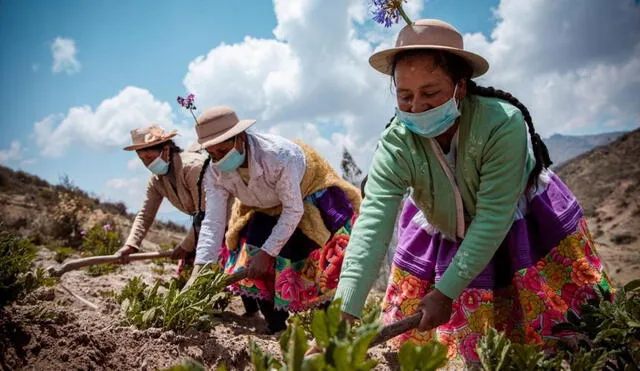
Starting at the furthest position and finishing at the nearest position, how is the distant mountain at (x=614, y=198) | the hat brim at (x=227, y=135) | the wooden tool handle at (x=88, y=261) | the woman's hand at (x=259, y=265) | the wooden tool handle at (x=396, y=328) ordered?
the distant mountain at (x=614, y=198)
the wooden tool handle at (x=88, y=261)
the woman's hand at (x=259, y=265)
the hat brim at (x=227, y=135)
the wooden tool handle at (x=396, y=328)

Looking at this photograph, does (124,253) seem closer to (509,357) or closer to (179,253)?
(179,253)

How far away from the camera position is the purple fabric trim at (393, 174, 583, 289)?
2051 millimetres

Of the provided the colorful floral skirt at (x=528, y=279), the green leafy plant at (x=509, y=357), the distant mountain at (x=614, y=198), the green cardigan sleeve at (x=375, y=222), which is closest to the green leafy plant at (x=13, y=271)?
the green cardigan sleeve at (x=375, y=222)

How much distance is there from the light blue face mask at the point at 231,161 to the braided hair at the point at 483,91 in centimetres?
159

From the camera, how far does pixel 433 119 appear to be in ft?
6.16

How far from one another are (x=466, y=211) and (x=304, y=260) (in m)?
1.89

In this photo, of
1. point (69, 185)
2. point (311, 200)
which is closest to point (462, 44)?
point (311, 200)

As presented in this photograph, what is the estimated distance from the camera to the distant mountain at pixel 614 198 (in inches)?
588

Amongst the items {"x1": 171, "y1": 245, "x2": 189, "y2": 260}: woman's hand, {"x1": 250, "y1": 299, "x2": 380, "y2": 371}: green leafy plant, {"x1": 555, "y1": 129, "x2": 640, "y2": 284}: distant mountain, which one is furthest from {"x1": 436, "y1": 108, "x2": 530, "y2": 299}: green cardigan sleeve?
{"x1": 555, "y1": 129, "x2": 640, "y2": 284}: distant mountain

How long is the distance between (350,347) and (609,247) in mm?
19153

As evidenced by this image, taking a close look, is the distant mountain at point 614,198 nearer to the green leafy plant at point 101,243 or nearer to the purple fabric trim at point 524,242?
the purple fabric trim at point 524,242

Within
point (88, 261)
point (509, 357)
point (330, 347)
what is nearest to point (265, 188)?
point (88, 261)

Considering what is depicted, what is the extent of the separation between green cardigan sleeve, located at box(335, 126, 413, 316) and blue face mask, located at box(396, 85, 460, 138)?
116 millimetres

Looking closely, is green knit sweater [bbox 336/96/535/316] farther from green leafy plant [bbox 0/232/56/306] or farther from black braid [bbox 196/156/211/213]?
black braid [bbox 196/156/211/213]
